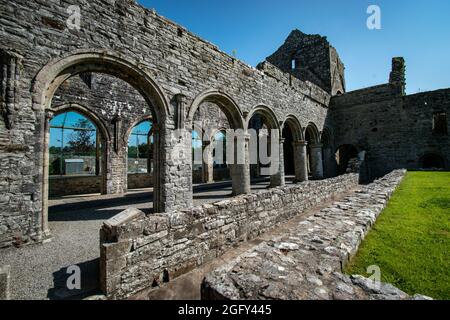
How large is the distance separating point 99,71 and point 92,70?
233 millimetres

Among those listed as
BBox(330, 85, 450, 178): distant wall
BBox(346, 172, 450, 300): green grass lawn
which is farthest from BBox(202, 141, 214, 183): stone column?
BBox(346, 172, 450, 300): green grass lawn

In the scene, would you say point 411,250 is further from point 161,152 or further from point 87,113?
point 87,113

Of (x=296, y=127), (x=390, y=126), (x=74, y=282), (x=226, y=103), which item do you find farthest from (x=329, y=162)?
(x=74, y=282)

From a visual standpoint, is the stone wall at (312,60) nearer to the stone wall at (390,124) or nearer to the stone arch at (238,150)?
the stone wall at (390,124)

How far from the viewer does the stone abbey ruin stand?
263 cm

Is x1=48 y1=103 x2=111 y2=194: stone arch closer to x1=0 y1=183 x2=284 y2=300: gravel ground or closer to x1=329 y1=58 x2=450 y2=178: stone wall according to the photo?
x1=0 y1=183 x2=284 y2=300: gravel ground

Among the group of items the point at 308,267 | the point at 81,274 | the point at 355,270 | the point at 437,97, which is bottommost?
the point at 81,274

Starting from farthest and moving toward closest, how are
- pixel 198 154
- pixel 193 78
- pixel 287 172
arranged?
pixel 287 172
pixel 198 154
pixel 193 78

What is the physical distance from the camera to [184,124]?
22.9ft

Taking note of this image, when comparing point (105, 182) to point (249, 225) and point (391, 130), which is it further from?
point (391, 130)

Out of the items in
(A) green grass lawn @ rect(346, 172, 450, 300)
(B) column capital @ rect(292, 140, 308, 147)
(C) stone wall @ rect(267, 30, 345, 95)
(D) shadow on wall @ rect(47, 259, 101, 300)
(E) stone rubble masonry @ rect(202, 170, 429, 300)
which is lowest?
(D) shadow on wall @ rect(47, 259, 101, 300)

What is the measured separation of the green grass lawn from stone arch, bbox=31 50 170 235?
5180 mm

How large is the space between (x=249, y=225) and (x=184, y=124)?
12.9 feet
